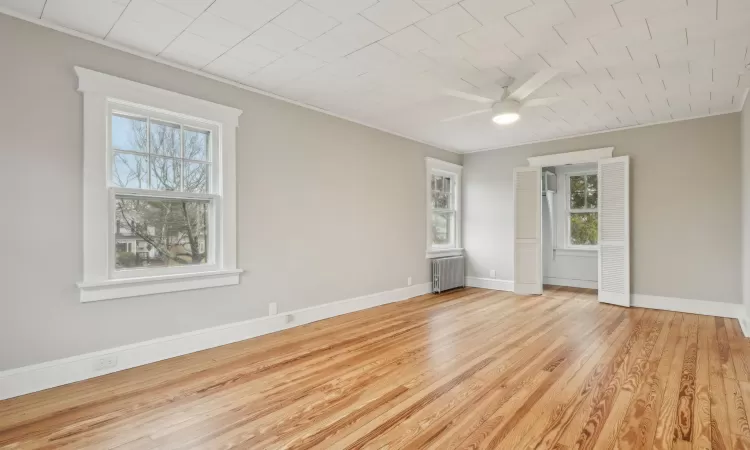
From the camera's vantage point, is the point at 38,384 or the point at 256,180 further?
the point at 256,180

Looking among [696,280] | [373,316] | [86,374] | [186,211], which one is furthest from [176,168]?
[696,280]

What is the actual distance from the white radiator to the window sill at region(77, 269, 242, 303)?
139 inches

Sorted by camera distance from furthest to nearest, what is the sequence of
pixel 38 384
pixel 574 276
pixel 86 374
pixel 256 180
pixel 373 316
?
pixel 574 276 < pixel 373 316 < pixel 256 180 < pixel 86 374 < pixel 38 384

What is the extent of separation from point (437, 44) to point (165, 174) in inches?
103

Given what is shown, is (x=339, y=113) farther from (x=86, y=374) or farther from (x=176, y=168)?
(x=86, y=374)

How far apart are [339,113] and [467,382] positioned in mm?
3486

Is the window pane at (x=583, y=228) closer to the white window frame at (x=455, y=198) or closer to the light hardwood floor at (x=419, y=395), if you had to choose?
the white window frame at (x=455, y=198)

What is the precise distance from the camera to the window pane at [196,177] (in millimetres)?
3460

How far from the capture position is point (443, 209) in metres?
6.81

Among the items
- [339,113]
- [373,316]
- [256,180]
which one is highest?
[339,113]

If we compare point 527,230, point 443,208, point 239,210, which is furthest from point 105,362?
point 527,230

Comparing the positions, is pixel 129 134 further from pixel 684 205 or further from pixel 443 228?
pixel 684 205

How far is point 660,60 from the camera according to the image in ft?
10.5

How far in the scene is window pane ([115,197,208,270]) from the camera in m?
3.09
